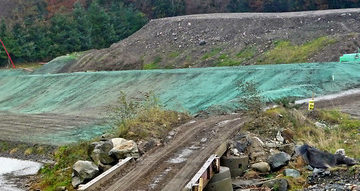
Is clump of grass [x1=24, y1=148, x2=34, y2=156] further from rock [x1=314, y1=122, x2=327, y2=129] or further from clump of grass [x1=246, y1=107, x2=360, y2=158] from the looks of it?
rock [x1=314, y1=122, x2=327, y2=129]

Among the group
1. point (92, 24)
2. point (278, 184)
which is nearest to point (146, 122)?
point (278, 184)

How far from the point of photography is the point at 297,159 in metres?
13.2

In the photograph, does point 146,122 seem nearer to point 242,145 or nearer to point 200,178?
point 242,145

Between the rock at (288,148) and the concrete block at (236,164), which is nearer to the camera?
the concrete block at (236,164)

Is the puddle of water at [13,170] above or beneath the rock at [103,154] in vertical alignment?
beneath

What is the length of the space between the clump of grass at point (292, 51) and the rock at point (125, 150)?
73.3 ft

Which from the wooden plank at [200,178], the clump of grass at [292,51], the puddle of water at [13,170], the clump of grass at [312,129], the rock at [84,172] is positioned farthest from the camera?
the clump of grass at [292,51]

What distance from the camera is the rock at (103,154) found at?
14102 millimetres

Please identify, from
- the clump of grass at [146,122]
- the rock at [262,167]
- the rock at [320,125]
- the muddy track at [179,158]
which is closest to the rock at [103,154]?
the muddy track at [179,158]

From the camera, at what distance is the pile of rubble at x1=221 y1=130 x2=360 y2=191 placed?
11797 mm

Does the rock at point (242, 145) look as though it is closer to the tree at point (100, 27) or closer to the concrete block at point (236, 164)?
the concrete block at point (236, 164)

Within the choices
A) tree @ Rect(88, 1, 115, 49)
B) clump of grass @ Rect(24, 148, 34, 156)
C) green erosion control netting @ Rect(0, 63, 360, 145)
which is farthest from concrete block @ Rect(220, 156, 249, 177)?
tree @ Rect(88, 1, 115, 49)

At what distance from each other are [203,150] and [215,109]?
6.92 metres

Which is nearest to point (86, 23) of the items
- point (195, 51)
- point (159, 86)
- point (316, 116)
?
point (195, 51)
